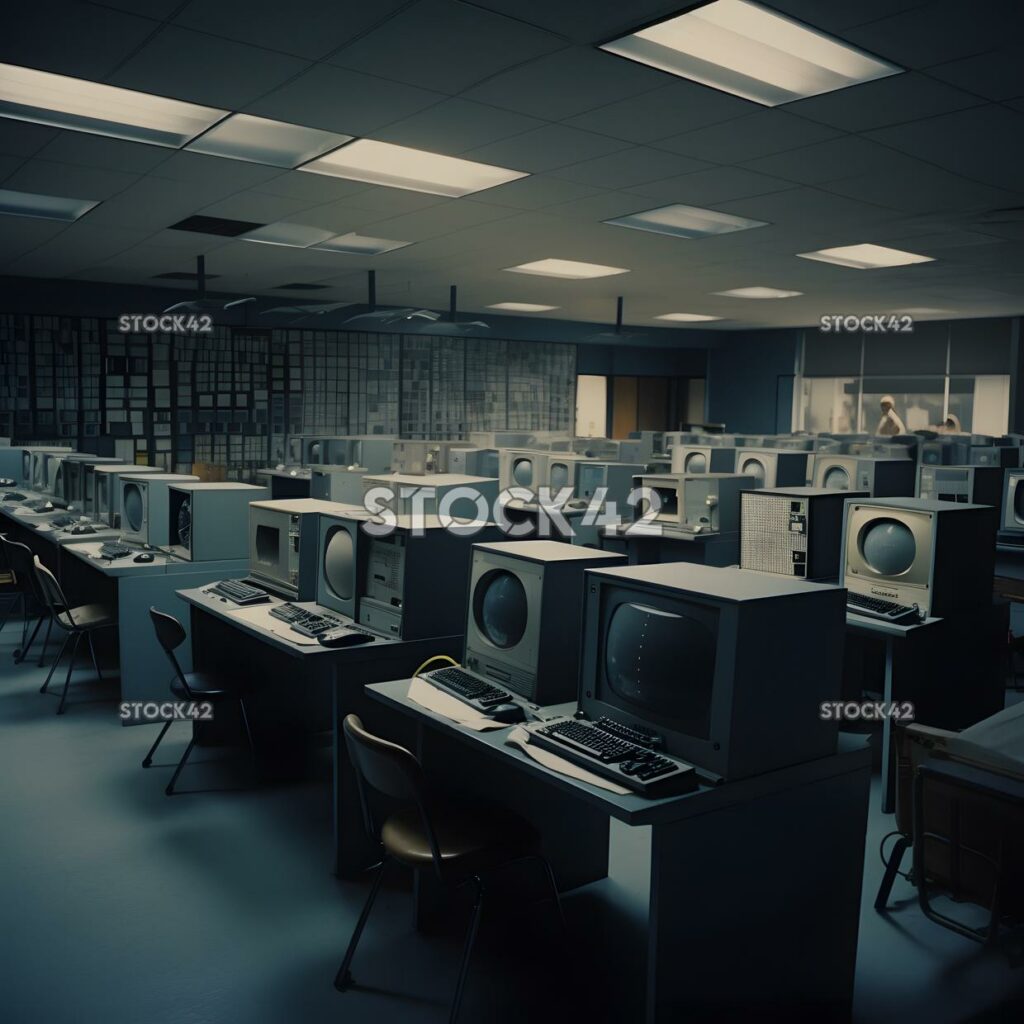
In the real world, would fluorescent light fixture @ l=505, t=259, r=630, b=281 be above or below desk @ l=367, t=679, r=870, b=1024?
above

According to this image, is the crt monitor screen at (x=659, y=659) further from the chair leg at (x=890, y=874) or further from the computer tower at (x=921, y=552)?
the computer tower at (x=921, y=552)

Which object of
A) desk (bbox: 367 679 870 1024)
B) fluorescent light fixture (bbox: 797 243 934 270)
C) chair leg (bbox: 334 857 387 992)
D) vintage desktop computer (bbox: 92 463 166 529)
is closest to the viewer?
desk (bbox: 367 679 870 1024)

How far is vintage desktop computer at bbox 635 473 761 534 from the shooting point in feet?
21.3

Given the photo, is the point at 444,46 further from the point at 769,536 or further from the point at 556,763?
the point at 769,536

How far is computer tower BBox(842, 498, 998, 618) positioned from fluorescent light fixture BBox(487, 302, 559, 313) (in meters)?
7.56

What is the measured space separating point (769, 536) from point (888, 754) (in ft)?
3.74

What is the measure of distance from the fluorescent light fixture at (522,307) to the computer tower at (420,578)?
820 centimetres

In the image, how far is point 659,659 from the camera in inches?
89.4

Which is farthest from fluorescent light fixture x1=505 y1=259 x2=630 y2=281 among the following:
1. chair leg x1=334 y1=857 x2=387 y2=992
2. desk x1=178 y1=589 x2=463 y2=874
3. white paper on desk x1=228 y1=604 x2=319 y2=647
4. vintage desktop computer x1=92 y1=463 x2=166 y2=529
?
chair leg x1=334 y1=857 x2=387 y2=992

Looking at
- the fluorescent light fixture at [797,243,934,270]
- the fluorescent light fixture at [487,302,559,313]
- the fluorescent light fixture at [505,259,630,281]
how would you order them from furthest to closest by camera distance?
the fluorescent light fixture at [487,302,559,313]
the fluorescent light fixture at [505,259,630,281]
the fluorescent light fixture at [797,243,934,270]

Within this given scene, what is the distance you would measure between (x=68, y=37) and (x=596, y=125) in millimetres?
2049

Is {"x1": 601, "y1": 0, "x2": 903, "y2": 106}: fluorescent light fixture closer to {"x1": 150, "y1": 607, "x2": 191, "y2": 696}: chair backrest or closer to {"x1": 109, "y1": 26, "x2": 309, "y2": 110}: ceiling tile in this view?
{"x1": 109, "y1": 26, "x2": 309, "y2": 110}: ceiling tile

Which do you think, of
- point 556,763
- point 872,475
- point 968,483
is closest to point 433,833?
point 556,763

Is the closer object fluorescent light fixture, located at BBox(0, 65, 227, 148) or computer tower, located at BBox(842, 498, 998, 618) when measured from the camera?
fluorescent light fixture, located at BBox(0, 65, 227, 148)
